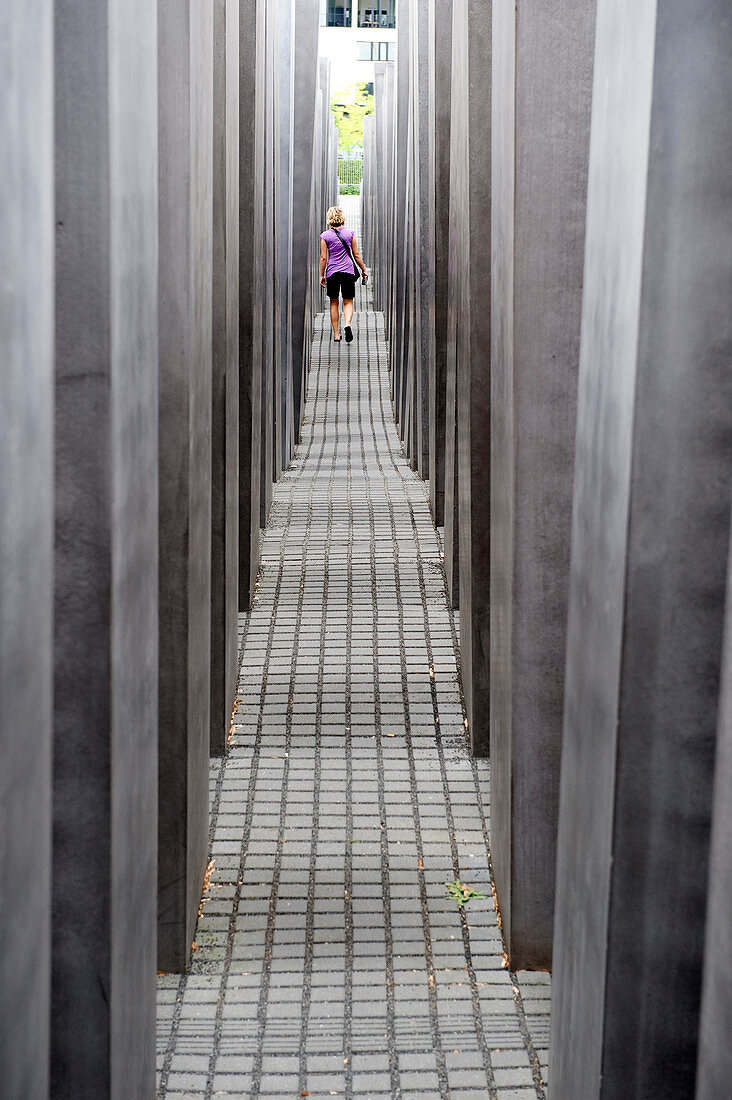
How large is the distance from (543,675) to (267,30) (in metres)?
7.34

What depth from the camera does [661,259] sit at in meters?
2.21

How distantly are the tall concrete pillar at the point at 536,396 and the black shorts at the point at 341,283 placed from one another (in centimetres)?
1382

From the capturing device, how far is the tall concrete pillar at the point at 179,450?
393 cm

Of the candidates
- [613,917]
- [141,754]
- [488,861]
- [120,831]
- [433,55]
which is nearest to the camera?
[613,917]

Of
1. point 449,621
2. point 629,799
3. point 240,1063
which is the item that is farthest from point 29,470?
point 449,621

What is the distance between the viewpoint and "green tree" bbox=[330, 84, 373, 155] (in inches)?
2312

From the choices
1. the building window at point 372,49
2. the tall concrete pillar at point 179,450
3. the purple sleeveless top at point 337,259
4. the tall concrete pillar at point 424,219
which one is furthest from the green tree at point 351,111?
the tall concrete pillar at point 179,450

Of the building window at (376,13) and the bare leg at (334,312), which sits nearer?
the bare leg at (334,312)

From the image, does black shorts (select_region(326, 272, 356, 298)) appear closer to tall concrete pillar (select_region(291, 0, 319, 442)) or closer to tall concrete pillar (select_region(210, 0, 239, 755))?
tall concrete pillar (select_region(291, 0, 319, 442))

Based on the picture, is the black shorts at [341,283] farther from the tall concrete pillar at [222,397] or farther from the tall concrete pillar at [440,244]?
the tall concrete pillar at [222,397]

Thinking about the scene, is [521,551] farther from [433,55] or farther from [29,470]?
[433,55]

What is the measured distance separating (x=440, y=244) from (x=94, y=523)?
26.1 feet

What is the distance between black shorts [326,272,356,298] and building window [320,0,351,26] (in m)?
47.3

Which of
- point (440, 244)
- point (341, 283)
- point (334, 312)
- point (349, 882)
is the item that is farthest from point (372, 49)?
point (349, 882)
